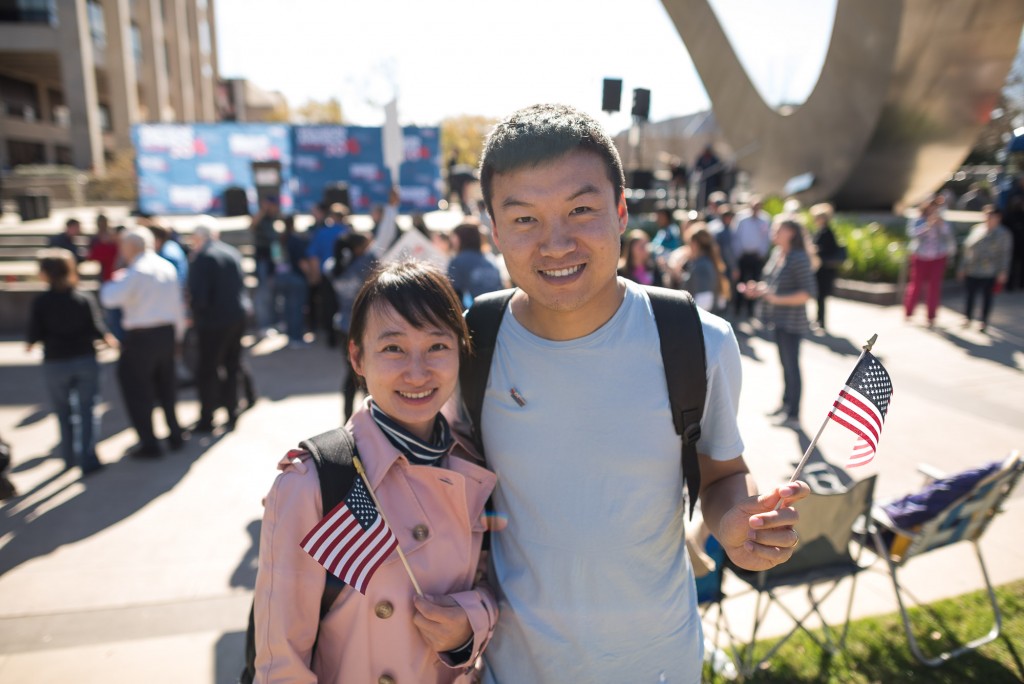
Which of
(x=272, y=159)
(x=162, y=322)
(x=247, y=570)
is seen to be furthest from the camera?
(x=272, y=159)

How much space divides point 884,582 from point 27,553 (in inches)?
220

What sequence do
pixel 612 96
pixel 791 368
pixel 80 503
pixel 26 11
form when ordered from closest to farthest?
1. pixel 612 96
2. pixel 80 503
3. pixel 791 368
4. pixel 26 11

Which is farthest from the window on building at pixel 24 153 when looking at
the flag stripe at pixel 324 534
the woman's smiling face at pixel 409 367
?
the flag stripe at pixel 324 534

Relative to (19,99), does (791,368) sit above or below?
below

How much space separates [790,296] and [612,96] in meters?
2.98

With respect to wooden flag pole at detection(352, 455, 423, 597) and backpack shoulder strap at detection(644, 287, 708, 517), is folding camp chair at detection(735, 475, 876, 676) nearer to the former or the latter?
backpack shoulder strap at detection(644, 287, 708, 517)

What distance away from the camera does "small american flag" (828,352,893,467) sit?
164 centimetres

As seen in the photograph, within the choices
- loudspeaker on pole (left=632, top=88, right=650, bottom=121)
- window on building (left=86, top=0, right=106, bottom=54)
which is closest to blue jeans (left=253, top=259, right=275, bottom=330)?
loudspeaker on pole (left=632, top=88, right=650, bottom=121)

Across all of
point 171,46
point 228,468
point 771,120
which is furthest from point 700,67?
point 171,46

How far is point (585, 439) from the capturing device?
157 centimetres

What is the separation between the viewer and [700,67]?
60.5 ft

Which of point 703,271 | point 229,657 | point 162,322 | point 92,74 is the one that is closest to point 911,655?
point 229,657

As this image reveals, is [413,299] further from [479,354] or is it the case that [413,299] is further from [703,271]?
[703,271]

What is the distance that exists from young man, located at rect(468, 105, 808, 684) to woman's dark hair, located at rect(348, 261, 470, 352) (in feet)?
0.63
